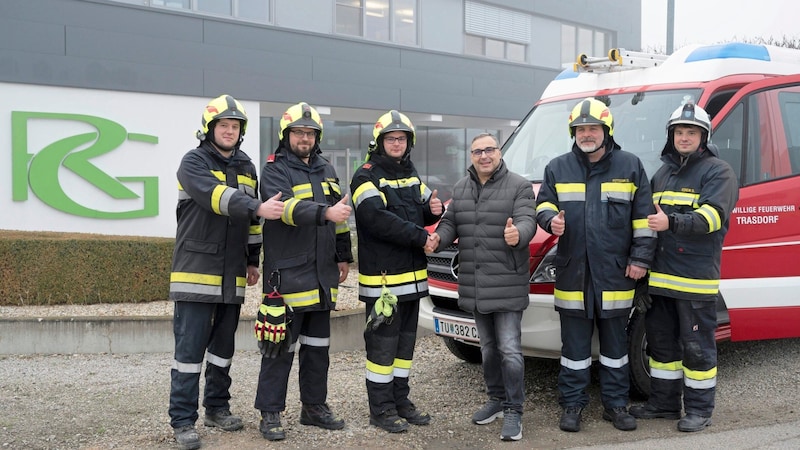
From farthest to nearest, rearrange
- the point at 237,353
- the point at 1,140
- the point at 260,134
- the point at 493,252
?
the point at 260,134
the point at 1,140
the point at 237,353
the point at 493,252

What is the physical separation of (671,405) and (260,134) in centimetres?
1471

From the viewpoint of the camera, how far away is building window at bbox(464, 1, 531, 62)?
2114 cm

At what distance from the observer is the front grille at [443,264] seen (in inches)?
225

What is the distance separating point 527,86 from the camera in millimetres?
22500

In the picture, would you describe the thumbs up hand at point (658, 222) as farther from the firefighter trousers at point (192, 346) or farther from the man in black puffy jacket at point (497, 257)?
the firefighter trousers at point (192, 346)

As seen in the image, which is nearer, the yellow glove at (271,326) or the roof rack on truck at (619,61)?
the yellow glove at (271,326)

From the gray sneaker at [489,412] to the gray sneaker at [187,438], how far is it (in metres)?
1.84

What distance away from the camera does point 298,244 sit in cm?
490

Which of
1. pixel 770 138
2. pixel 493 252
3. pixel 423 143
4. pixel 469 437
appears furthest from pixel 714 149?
pixel 423 143

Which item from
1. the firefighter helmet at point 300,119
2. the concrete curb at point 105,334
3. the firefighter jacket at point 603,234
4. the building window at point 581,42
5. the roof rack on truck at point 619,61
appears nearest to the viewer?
the firefighter helmet at point 300,119

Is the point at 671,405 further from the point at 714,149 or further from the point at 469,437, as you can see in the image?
the point at 714,149

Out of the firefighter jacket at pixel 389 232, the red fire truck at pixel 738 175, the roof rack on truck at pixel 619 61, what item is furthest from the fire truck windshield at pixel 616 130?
the firefighter jacket at pixel 389 232

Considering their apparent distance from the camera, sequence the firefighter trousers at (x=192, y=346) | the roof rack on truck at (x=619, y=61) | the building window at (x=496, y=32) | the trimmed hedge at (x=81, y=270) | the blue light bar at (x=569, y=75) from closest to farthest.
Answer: the firefighter trousers at (x=192, y=346), the roof rack on truck at (x=619, y=61), the blue light bar at (x=569, y=75), the trimmed hedge at (x=81, y=270), the building window at (x=496, y=32)

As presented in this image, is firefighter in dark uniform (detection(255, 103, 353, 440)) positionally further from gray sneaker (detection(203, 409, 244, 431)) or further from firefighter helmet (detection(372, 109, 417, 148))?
firefighter helmet (detection(372, 109, 417, 148))
